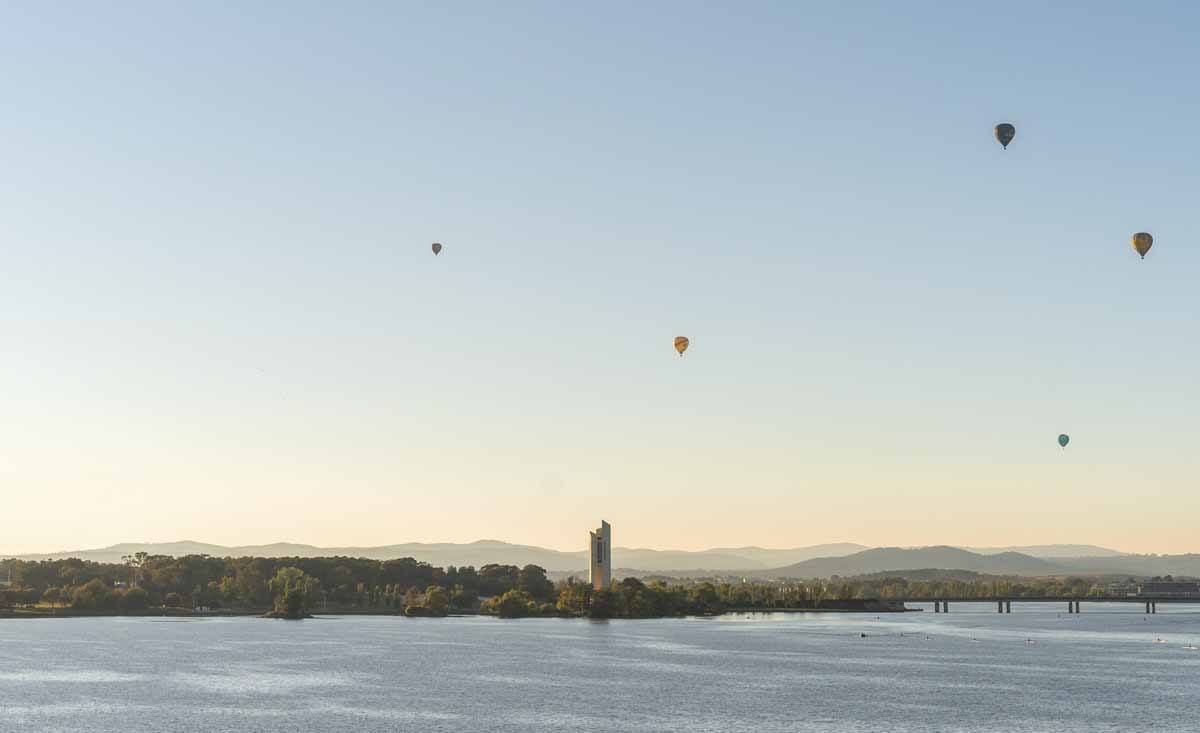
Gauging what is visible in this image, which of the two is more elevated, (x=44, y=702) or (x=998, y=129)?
(x=998, y=129)

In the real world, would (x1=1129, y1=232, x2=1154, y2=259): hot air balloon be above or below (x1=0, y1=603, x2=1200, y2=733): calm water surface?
above

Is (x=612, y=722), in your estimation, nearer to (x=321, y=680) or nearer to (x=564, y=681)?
(x=564, y=681)

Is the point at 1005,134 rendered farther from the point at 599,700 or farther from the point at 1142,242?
the point at 599,700

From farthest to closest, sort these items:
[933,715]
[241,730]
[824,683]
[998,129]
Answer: [824,683] < [998,129] < [933,715] < [241,730]

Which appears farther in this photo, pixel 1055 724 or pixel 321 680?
pixel 321 680

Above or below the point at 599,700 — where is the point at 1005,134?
above

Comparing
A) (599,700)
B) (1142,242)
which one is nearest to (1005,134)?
(1142,242)

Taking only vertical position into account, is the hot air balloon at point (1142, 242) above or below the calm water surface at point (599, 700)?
above

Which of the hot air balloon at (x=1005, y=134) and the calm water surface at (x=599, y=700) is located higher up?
the hot air balloon at (x=1005, y=134)

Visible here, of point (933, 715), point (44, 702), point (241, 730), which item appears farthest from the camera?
point (44, 702)

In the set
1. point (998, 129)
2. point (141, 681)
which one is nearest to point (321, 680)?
point (141, 681)

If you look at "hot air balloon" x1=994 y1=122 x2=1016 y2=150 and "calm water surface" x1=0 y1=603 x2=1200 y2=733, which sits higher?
"hot air balloon" x1=994 y1=122 x2=1016 y2=150
